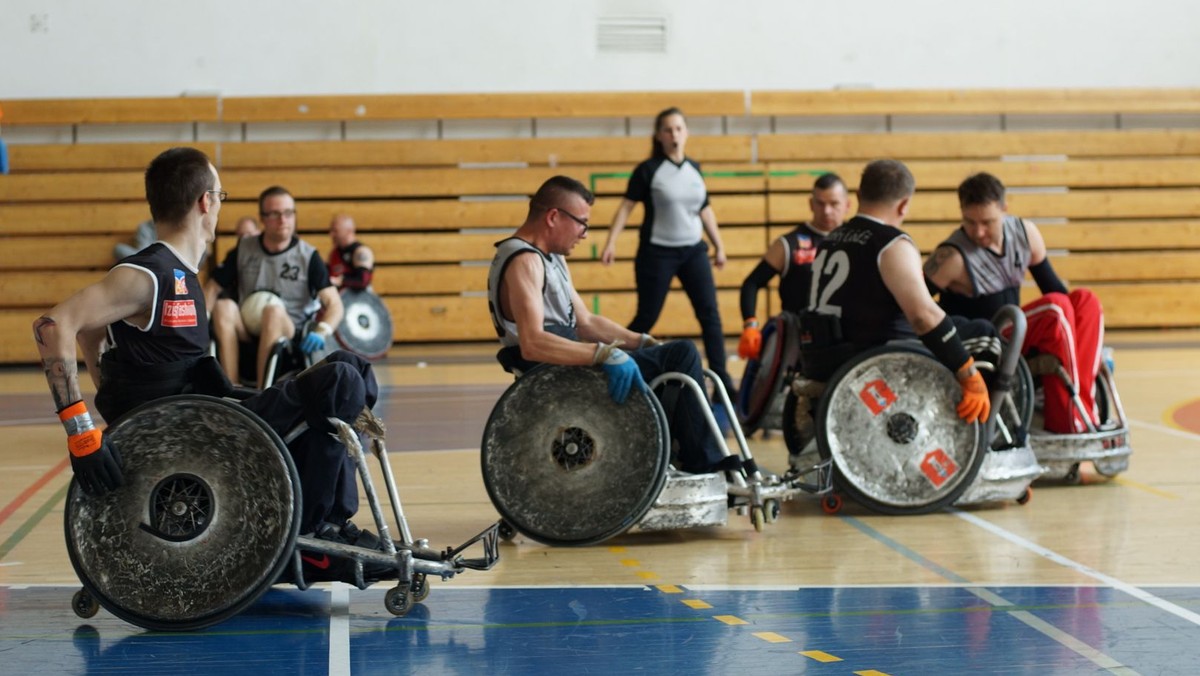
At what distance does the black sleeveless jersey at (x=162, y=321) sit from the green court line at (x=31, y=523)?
3.32ft

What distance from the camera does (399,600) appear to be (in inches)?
152

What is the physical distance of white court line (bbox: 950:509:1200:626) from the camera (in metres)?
3.87

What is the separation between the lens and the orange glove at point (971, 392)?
5.10m

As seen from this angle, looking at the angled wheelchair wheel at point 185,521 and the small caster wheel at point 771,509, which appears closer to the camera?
the angled wheelchair wheel at point 185,521

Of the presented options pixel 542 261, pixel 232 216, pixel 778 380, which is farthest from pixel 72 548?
pixel 232 216

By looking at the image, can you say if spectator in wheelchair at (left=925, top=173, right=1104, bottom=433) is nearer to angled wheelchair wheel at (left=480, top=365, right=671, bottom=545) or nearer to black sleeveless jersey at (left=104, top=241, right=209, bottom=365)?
angled wheelchair wheel at (left=480, top=365, right=671, bottom=545)

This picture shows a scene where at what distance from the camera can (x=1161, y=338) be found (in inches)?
540

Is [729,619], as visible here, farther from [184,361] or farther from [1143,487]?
[1143,487]

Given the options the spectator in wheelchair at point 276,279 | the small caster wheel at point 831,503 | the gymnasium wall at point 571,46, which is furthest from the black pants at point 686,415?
the gymnasium wall at point 571,46

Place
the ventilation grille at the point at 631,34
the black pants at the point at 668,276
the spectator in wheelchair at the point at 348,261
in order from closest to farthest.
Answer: the black pants at the point at 668,276, the spectator in wheelchair at the point at 348,261, the ventilation grille at the point at 631,34

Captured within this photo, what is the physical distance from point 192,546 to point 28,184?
11.0 m

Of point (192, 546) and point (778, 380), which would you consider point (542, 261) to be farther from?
point (778, 380)

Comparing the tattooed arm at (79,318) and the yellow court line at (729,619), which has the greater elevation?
the tattooed arm at (79,318)

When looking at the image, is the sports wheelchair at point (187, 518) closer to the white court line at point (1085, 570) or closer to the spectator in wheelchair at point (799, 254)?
the white court line at point (1085, 570)
